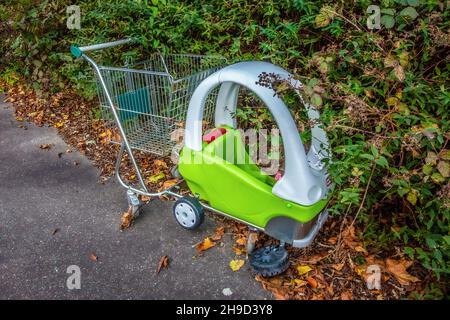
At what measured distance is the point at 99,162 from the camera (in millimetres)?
3693

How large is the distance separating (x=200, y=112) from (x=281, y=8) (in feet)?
4.38

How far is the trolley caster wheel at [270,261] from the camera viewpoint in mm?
2238

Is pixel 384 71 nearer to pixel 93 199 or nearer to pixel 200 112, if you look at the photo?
pixel 200 112

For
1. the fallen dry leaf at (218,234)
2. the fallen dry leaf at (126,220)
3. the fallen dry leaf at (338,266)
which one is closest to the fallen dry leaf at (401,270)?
the fallen dry leaf at (338,266)

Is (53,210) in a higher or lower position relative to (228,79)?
lower

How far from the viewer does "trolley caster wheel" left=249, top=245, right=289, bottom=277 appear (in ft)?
7.34

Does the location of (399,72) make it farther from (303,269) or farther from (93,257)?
(93,257)

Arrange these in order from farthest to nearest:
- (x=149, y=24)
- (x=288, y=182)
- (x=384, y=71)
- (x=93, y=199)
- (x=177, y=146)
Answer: (x=149, y=24) < (x=93, y=199) < (x=177, y=146) < (x=384, y=71) < (x=288, y=182)

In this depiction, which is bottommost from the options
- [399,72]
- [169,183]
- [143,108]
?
[169,183]

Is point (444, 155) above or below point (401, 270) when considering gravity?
Answer: above

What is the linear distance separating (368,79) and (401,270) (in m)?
1.30

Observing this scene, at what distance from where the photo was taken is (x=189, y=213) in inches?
102

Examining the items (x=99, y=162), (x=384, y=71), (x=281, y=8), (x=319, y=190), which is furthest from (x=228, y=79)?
(x=99, y=162)

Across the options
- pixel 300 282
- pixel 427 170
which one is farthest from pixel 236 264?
pixel 427 170
